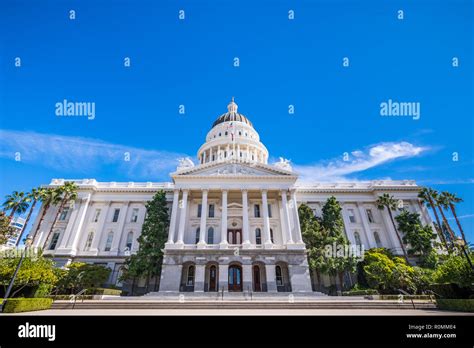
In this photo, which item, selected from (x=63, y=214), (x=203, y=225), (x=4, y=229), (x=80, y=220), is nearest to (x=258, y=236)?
(x=203, y=225)

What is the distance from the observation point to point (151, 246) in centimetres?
2958

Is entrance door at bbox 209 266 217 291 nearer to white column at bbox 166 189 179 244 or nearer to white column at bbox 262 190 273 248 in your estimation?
white column at bbox 166 189 179 244

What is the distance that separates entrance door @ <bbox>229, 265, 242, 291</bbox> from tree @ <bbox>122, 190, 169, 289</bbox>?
27.9 feet

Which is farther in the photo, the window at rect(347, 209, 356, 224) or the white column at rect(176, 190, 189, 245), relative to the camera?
the window at rect(347, 209, 356, 224)

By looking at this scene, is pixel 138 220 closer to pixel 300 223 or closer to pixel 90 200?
pixel 90 200

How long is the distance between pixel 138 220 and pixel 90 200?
8.14 m

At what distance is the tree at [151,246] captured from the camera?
1102 inches

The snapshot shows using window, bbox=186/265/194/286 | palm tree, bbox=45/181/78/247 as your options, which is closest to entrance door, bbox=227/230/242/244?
window, bbox=186/265/194/286

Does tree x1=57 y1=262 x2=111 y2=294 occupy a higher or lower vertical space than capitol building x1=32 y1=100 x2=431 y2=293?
lower

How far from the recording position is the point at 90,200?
1455 inches

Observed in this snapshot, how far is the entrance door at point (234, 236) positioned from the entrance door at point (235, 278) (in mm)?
3839

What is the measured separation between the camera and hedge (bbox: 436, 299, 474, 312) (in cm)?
1349

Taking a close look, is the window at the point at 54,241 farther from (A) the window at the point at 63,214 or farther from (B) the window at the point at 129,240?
(B) the window at the point at 129,240

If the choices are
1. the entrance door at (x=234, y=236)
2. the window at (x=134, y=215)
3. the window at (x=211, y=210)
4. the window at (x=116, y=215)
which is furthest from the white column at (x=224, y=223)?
the window at (x=116, y=215)
